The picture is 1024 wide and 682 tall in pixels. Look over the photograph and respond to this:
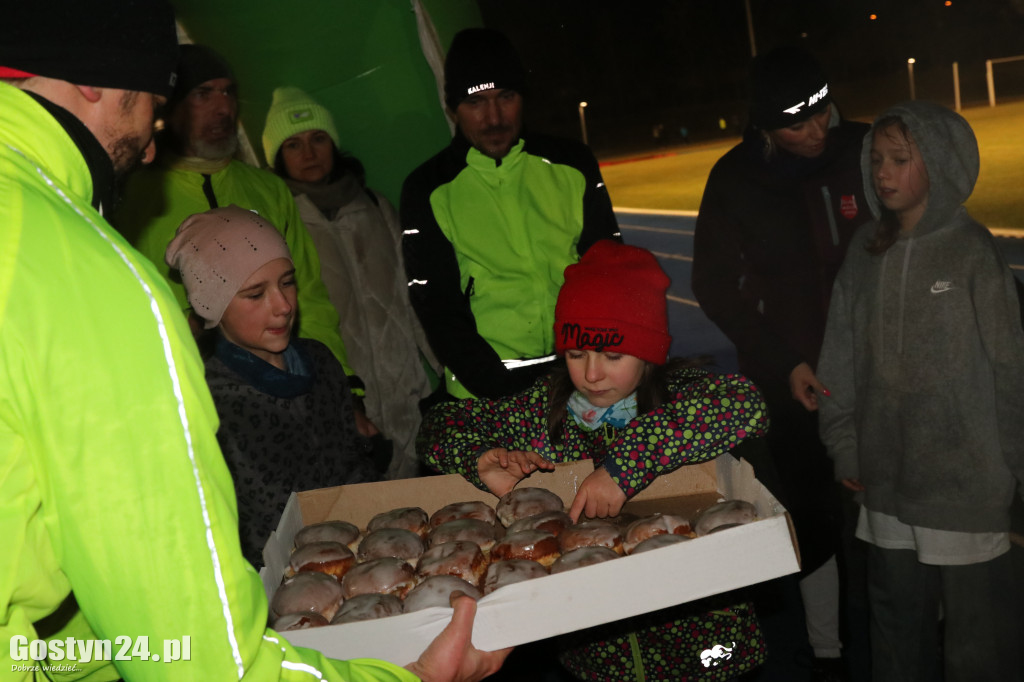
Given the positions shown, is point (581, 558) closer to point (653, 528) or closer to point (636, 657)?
point (653, 528)

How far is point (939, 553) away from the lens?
220 cm

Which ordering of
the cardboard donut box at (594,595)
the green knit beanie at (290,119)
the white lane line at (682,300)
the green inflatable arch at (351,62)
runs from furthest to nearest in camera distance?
the white lane line at (682,300) → the green inflatable arch at (351,62) → the green knit beanie at (290,119) → the cardboard donut box at (594,595)

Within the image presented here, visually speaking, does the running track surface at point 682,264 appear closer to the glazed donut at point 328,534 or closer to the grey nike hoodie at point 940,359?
the grey nike hoodie at point 940,359

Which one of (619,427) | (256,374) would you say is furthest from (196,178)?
(619,427)

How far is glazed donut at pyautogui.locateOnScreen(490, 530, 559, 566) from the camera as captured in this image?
5.61ft

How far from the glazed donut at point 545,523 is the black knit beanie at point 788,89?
1.51 meters

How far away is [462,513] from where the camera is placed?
6.24 feet

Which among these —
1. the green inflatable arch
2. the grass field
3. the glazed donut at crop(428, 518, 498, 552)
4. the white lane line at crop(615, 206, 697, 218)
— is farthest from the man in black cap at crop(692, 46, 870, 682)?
the white lane line at crop(615, 206, 697, 218)

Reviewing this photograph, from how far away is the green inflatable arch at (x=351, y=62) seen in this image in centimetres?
335

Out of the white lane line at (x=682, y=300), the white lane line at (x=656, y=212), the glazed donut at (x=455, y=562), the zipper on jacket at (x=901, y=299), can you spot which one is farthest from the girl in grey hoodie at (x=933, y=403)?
the white lane line at (x=656, y=212)

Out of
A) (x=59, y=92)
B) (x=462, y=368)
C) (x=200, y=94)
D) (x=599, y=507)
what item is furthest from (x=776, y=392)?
(x=59, y=92)

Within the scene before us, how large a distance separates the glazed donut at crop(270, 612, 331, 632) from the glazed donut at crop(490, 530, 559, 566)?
0.36 m

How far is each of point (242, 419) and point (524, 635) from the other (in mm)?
1026

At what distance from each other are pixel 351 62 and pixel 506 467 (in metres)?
2.13
